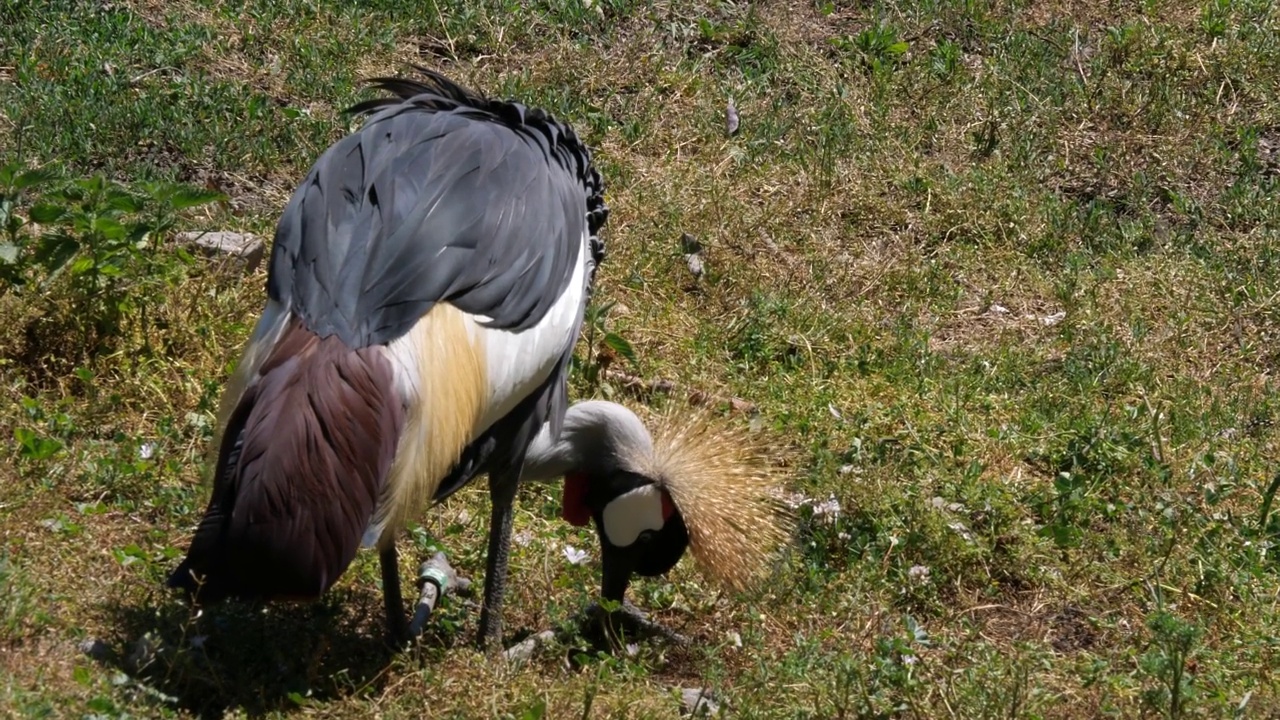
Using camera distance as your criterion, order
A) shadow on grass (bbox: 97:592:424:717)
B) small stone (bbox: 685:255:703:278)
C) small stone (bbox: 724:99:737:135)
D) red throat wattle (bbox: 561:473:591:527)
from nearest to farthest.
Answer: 1. shadow on grass (bbox: 97:592:424:717)
2. red throat wattle (bbox: 561:473:591:527)
3. small stone (bbox: 685:255:703:278)
4. small stone (bbox: 724:99:737:135)

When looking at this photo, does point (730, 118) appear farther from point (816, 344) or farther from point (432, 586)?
point (432, 586)

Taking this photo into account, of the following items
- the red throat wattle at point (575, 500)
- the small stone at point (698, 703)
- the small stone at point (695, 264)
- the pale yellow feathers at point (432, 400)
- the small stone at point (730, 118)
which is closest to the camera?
the pale yellow feathers at point (432, 400)

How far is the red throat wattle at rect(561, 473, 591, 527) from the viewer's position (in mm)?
3975

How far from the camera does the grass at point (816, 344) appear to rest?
344 cm

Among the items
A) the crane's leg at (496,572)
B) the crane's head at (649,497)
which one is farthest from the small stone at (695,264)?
the crane's leg at (496,572)

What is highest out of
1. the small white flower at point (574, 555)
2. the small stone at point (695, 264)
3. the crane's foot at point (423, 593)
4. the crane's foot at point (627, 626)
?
the small stone at point (695, 264)

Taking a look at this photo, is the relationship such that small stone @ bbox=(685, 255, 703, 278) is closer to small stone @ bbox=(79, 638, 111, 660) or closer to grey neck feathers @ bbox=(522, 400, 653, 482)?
grey neck feathers @ bbox=(522, 400, 653, 482)

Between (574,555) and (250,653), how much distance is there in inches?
40.8

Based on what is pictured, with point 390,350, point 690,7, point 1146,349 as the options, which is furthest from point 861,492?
point 690,7

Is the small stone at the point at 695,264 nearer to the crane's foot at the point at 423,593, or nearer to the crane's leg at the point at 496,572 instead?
the crane's foot at the point at 423,593

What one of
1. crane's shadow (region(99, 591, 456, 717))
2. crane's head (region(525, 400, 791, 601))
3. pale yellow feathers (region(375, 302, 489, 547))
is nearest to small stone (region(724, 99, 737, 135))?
crane's head (region(525, 400, 791, 601))

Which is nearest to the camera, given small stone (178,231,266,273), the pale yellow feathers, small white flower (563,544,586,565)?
the pale yellow feathers

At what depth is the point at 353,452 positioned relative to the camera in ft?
9.63

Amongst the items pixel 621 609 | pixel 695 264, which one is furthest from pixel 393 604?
pixel 695 264
